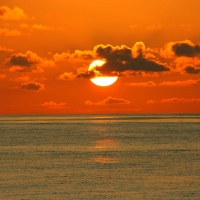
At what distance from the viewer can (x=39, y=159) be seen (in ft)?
221

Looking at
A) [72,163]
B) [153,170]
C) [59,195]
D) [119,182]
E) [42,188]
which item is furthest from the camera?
[72,163]

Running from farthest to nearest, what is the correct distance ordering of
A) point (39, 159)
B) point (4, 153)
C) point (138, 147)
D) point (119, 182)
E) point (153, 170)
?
point (138, 147)
point (4, 153)
point (39, 159)
point (153, 170)
point (119, 182)

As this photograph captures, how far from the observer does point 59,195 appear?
42219 mm

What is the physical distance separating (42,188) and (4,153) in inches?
1262

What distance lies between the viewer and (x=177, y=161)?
64.5 meters

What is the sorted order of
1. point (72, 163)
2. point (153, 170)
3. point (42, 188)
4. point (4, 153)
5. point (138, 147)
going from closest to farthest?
point (42, 188), point (153, 170), point (72, 163), point (4, 153), point (138, 147)

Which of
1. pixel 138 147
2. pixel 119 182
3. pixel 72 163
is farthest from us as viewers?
pixel 138 147

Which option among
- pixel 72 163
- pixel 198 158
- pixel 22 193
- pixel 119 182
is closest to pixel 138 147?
pixel 198 158

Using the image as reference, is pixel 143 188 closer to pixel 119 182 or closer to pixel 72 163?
pixel 119 182

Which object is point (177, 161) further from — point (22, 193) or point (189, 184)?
point (22, 193)

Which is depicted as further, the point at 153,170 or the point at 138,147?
the point at 138,147

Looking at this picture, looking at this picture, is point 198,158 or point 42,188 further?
point 198,158

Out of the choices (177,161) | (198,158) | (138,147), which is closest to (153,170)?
(177,161)

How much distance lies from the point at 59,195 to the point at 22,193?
2.76 m
